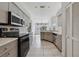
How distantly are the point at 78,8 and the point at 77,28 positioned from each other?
1.67ft

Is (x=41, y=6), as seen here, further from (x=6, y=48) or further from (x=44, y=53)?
(x=6, y=48)

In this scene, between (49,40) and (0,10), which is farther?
(49,40)

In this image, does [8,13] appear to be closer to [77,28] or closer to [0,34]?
[0,34]

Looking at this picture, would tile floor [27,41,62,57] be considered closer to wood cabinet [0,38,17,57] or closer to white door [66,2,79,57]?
white door [66,2,79,57]

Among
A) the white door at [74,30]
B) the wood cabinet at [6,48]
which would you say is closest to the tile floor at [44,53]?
the white door at [74,30]

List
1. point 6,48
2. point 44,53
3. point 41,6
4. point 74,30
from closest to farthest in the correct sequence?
1. point 6,48
2. point 74,30
3. point 44,53
4. point 41,6

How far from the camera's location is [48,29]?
1077 cm

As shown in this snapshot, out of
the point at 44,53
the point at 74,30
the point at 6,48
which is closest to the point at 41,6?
the point at 44,53

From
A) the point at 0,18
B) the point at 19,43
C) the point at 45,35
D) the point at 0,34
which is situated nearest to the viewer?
the point at 0,18

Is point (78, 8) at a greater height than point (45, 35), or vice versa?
point (78, 8)

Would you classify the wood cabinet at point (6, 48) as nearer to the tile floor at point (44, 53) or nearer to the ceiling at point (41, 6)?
the tile floor at point (44, 53)

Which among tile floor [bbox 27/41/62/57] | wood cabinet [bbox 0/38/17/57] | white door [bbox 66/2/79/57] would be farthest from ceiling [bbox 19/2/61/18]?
wood cabinet [bbox 0/38/17/57]

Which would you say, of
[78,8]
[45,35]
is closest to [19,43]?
[78,8]

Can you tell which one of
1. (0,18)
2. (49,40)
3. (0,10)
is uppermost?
(0,10)
